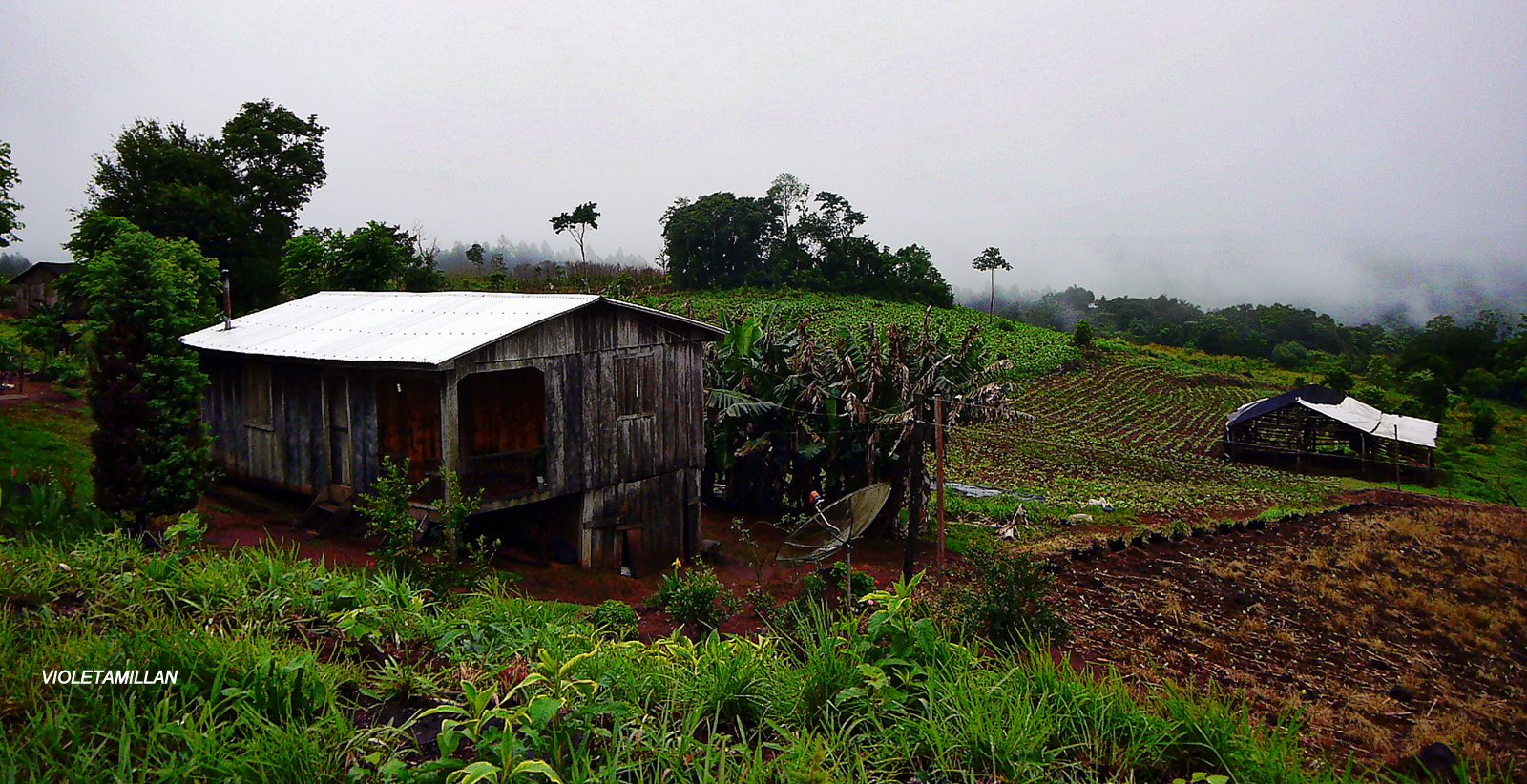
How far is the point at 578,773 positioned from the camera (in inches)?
112

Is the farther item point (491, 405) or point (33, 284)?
point (33, 284)

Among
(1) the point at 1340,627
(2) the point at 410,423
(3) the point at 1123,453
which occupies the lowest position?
(3) the point at 1123,453

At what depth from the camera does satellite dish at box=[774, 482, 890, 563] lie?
11469 millimetres

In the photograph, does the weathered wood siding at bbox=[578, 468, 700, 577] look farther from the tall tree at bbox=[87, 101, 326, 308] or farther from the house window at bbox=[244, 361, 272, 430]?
the tall tree at bbox=[87, 101, 326, 308]

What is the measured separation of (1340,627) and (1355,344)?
283 feet

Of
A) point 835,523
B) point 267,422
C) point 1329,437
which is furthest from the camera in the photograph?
point 1329,437

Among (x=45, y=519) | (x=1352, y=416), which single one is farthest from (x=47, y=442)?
(x=1352, y=416)

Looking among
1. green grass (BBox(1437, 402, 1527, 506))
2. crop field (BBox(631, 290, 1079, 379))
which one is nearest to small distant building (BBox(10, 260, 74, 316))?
crop field (BBox(631, 290, 1079, 379))

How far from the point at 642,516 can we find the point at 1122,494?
14864 mm

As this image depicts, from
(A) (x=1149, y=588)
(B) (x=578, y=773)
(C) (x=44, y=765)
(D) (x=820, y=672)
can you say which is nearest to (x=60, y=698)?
(C) (x=44, y=765)

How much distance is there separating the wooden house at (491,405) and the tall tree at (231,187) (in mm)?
23177

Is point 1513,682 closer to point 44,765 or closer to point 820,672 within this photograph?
point 820,672

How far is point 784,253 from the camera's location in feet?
212

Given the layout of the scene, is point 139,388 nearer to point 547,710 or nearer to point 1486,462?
point 547,710
